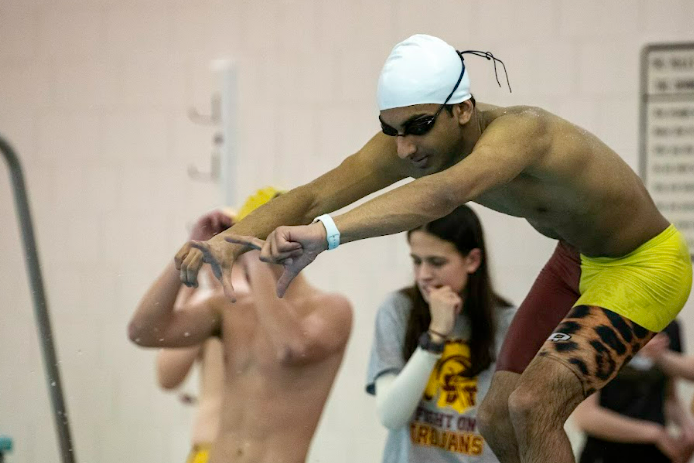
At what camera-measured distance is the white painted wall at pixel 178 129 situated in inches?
169

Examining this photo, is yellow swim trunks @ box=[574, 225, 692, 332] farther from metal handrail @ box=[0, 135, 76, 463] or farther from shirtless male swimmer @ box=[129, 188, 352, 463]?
metal handrail @ box=[0, 135, 76, 463]

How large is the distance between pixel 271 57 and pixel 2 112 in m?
1.39

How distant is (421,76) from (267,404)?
115 cm

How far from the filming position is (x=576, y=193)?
2.83m

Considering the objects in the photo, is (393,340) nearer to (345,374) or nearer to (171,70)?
(345,374)

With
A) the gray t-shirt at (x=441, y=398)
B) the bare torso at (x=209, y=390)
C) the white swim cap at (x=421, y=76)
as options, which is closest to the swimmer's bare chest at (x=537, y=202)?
the white swim cap at (x=421, y=76)

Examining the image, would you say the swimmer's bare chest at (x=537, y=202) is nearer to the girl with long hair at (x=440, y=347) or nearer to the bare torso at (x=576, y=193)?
the bare torso at (x=576, y=193)

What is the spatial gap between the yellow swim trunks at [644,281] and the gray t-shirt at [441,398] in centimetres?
45

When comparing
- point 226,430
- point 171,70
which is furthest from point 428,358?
point 171,70

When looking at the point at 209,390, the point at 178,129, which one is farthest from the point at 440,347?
the point at 178,129

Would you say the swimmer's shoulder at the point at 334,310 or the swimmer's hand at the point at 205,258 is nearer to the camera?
the swimmer's hand at the point at 205,258

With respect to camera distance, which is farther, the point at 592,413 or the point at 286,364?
the point at 592,413

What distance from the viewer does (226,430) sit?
11.1 feet

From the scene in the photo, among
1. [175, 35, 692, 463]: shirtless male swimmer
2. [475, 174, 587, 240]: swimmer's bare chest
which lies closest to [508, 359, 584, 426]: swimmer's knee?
[175, 35, 692, 463]: shirtless male swimmer
